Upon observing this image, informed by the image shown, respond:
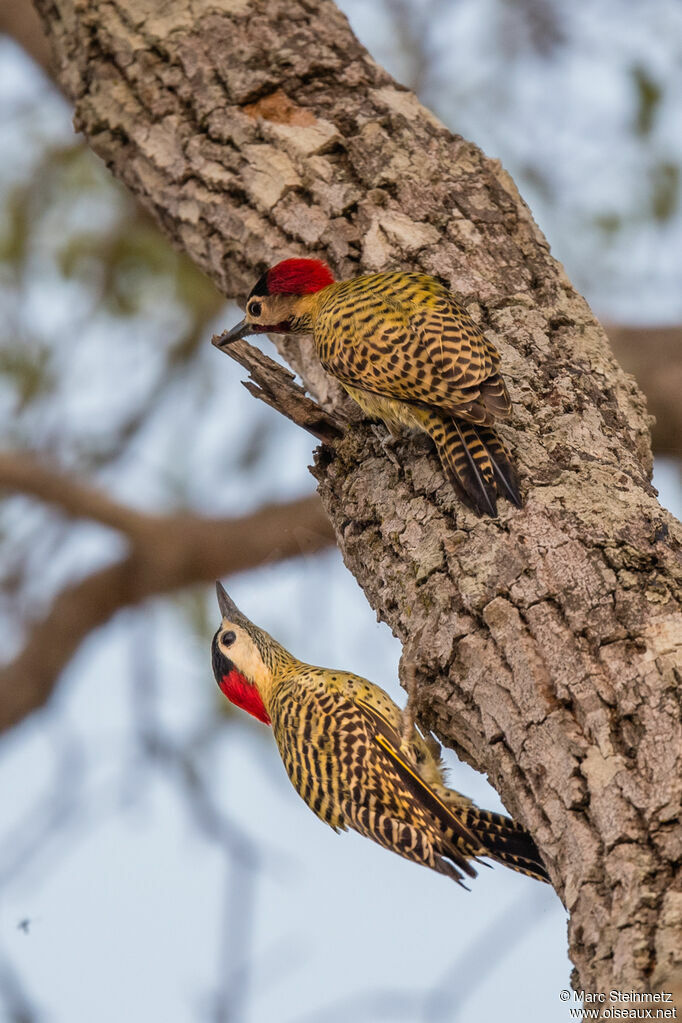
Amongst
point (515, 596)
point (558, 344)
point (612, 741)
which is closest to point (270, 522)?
point (558, 344)

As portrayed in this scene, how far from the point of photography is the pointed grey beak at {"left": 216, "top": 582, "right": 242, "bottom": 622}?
17.5 ft

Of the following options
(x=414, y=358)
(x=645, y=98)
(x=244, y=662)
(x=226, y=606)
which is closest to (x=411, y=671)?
(x=414, y=358)

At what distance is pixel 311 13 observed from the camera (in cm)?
492

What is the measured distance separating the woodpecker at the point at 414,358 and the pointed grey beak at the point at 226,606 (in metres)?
1.39

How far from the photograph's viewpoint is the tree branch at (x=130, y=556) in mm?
6086

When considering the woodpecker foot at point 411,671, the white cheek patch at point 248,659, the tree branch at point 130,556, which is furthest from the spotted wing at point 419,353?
the tree branch at point 130,556

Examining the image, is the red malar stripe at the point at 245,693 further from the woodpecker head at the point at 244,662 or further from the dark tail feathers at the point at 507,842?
the dark tail feathers at the point at 507,842

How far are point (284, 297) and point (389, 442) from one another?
3.19ft

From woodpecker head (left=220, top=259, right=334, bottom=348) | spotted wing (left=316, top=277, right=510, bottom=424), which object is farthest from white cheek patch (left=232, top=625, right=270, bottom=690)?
spotted wing (left=316, top=277, right=510, bottom=424)

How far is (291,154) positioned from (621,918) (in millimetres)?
3020

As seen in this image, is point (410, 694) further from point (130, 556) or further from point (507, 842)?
point (130, 556)

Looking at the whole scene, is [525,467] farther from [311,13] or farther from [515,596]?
[311,13]

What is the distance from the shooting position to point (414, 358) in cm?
371

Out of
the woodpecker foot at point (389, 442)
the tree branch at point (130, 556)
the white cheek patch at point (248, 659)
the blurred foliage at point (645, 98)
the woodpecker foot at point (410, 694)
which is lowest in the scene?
the woodpecker foot at point (410, 694)
